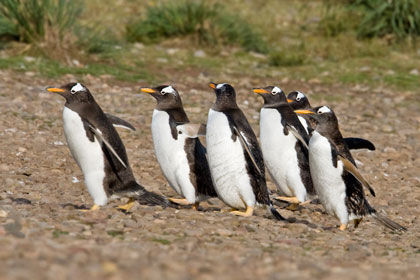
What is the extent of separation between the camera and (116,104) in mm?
8984

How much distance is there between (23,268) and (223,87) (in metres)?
2.82

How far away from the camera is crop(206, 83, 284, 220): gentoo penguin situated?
557 cm

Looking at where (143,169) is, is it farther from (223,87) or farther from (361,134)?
(361,134)

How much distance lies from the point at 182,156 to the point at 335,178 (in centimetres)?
111

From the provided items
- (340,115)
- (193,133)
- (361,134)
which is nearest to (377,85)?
(340,115)

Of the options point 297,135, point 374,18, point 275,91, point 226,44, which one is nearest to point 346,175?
point 297,135

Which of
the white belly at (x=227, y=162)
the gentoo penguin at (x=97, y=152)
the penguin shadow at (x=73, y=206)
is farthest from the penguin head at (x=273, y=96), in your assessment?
the penguin shadow at (x=73, y=206)

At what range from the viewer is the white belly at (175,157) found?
571 centimetres

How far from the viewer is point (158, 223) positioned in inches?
187

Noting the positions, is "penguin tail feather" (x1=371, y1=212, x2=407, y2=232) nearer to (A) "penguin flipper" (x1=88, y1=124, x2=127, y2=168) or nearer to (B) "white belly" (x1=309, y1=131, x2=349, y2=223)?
(B) "white belly" (x1=309, y1=131, x2=349, y2=223)

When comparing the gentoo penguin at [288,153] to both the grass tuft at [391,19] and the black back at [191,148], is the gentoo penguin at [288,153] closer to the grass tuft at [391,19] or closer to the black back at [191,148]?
the black back at [191,148]

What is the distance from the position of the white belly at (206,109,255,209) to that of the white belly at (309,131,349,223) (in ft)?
1.63

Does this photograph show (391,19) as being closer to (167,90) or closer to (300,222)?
(167,90)

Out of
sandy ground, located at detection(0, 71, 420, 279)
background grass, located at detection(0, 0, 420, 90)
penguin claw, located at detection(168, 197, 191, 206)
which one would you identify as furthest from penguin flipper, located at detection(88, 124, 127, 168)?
background grass, located at detection(0, 0, 420, 90)
